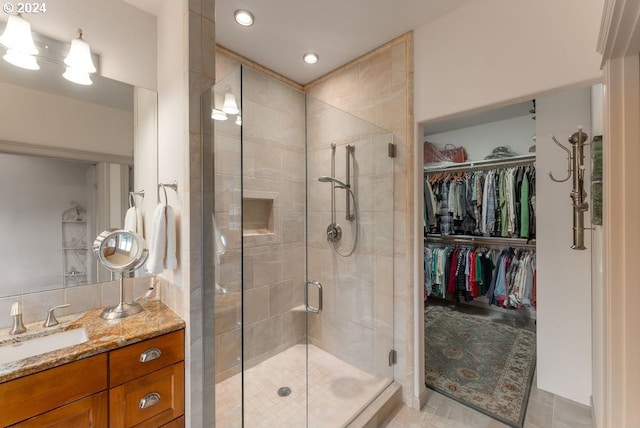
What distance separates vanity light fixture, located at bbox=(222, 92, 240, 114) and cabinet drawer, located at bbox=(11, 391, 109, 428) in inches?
57.2

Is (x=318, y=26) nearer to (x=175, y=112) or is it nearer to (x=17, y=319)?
(x=175, y=112)

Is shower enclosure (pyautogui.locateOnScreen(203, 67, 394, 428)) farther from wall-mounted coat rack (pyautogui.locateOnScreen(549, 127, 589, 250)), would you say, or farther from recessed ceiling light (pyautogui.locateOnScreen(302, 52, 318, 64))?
wall-mounted coat rack (pyautogui.locateOnScreen(549, 127, 589, 250))

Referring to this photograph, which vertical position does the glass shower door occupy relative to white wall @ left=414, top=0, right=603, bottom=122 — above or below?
below

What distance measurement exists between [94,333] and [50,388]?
26 cm

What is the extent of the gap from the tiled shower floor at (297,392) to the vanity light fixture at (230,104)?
145 centimetres

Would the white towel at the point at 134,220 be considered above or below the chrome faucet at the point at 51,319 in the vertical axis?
above

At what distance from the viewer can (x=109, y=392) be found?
118 cm

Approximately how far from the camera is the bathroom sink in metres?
1.19

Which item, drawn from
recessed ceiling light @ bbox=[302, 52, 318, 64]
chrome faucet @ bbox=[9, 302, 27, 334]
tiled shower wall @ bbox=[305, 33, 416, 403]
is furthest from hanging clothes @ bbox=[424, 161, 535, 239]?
chrome faucet @ bbox=[9, 302, 27, 334]

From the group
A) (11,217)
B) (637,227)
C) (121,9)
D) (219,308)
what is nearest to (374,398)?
(219,308)

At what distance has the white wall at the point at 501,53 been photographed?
52.1 inches

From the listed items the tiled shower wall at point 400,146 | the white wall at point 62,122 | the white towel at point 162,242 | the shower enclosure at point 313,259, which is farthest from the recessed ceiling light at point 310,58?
the white towel at point 162,242

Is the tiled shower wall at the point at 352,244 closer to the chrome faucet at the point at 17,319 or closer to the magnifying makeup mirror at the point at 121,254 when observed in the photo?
the magnifying makeup mirror at the point at 121,254

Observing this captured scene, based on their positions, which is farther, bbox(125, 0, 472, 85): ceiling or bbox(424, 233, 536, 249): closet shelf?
bbox(424, 233, 536, 249): closet shelf
